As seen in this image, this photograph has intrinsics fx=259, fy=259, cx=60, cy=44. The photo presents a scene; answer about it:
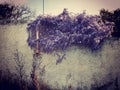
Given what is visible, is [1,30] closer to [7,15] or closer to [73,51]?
[7,15]

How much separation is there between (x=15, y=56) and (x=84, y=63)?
954mm

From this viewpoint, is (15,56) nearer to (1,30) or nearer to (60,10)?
(1,30)

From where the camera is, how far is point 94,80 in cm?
346

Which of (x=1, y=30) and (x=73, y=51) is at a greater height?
(x=1, y=30)

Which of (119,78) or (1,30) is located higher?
(1,30)

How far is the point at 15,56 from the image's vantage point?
3.58 metres

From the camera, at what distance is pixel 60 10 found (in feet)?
11.4

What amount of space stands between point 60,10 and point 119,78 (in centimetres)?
120

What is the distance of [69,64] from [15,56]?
76 centimetres

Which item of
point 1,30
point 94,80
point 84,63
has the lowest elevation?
point 94,80

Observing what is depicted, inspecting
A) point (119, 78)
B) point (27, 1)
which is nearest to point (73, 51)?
point (119, 78)

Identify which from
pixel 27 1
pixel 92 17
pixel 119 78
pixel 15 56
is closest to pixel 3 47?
pixel 15 56

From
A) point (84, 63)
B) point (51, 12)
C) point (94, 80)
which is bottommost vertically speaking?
point (94, 80)

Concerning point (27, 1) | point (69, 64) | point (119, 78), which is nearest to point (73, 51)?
point (69, 64)
